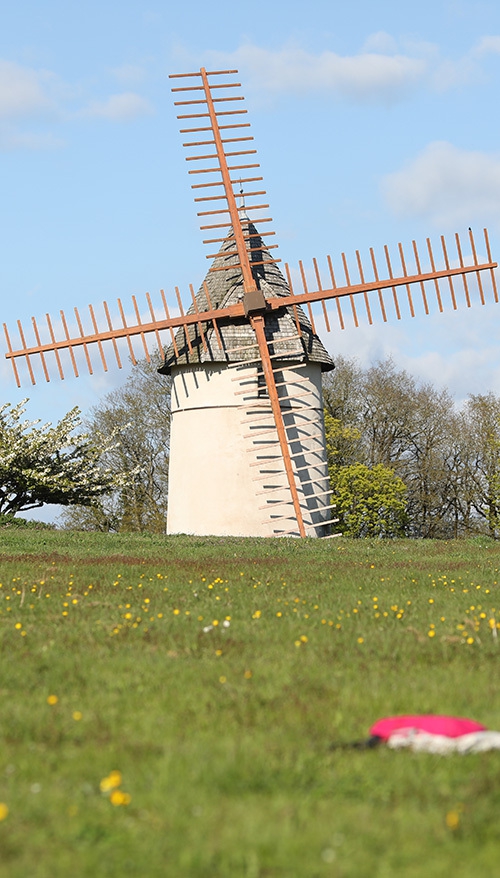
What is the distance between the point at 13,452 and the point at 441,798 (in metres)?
33.2

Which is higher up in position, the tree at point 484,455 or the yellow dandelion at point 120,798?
the yellow dandelion at point 120,798

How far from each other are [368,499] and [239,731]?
40776mm

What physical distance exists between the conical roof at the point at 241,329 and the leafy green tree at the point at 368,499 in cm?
1589

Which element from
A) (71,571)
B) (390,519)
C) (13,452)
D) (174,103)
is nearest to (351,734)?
(71,571)

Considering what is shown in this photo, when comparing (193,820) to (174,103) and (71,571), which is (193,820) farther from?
(174,103)

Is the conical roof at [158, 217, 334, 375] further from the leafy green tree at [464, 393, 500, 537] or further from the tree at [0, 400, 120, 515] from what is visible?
the leafy green tree at [464, 393, 500, 537]

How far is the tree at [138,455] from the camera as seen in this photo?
5256 cm

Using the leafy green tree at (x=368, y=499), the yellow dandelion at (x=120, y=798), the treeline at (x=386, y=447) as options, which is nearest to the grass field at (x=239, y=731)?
the yellow dandelion at (x=120, y=798)

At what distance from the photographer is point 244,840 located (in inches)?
181

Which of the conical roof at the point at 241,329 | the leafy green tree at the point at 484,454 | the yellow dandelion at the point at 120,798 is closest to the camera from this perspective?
the yellow dandelion at the point at 120,798

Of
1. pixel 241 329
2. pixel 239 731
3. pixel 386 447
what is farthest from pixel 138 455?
pixel 239 731

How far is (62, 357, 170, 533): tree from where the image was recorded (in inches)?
2069

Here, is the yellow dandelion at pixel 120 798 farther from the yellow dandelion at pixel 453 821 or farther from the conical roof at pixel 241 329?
the conical roof at pixel 241 329

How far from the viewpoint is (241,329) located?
30031 millimetres
